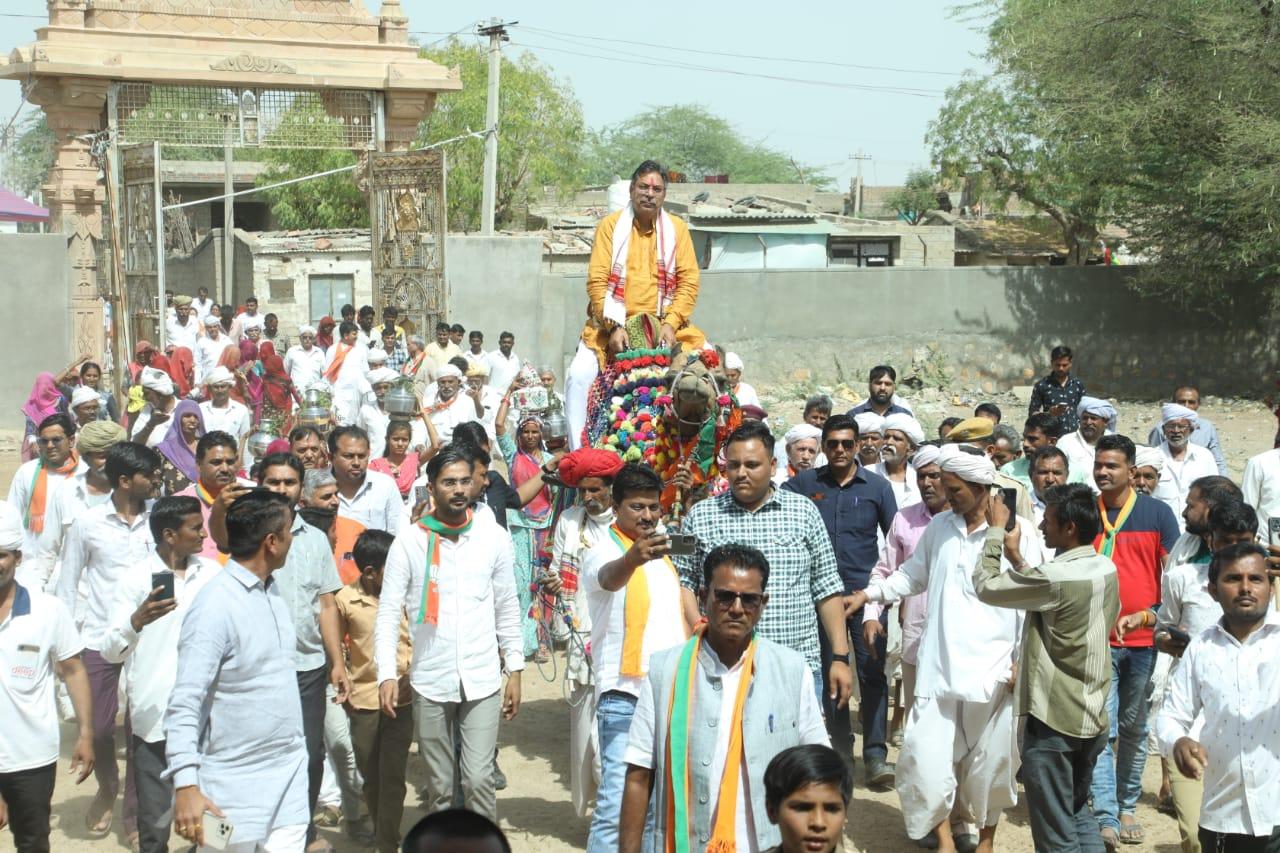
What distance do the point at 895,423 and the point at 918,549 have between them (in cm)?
214

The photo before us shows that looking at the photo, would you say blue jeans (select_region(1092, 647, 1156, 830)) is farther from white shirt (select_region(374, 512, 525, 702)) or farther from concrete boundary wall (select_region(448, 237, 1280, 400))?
concrete boundary wall (select_region(448, 237, 1280, 400))

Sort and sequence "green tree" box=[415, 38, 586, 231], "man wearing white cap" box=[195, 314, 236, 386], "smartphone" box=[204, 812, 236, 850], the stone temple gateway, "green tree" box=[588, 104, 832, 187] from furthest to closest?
"green tree" box=[588, 104, 832, 187] < "green tree" box=[415, 38, 586, 231] < the stone temple gateway < "man wearing white cap" box=[195, 314, 236, 386] < "smartphone" box=[204, 812, 236, 850]

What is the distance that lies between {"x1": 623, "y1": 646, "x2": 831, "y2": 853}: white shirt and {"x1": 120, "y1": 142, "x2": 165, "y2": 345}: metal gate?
15810 millimetres

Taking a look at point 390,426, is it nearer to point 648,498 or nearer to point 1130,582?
point 648,498

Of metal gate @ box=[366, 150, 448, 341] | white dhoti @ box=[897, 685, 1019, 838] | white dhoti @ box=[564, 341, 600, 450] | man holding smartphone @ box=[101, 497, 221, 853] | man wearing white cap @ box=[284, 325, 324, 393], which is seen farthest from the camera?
metal gate @ box=[366, 150, 448, 341]

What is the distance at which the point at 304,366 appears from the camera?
16344mm

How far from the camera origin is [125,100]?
21.2m

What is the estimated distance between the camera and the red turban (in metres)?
7.11

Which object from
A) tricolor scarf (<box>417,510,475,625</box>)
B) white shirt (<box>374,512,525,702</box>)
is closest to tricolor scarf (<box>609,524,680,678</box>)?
white shirt (<box>374,512,525,702</box>)

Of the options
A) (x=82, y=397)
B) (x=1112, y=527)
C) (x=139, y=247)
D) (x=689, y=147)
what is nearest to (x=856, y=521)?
(x=1112, y=527)

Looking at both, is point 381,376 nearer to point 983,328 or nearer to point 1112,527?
point 1112,527

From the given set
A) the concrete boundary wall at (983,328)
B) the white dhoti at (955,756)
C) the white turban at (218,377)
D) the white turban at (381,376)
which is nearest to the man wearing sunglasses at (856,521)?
the white dhoti at (955,756)

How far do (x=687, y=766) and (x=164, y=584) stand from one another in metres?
2.43

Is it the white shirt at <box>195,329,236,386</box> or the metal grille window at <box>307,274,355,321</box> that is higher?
the metal grille window at <box>307,274,355,321</box>
